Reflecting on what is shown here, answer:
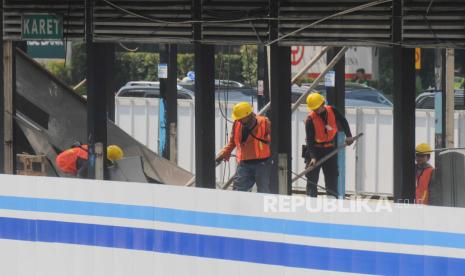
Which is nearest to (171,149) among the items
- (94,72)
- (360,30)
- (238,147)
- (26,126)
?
(238,147)

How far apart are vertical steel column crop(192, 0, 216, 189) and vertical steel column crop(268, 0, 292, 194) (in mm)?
666

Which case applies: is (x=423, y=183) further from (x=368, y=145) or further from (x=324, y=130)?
(x=368, y=145)

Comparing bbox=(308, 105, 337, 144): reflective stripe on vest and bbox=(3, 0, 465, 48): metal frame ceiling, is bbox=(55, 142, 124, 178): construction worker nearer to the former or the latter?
bbox=(3, 0, 465, 48): metal frame ceiling

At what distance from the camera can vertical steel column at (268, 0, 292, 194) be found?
32.3ft

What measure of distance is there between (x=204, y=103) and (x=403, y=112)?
2002 millimetres

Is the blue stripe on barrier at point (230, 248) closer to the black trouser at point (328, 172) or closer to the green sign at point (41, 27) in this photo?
the green sign at point (41, 27)

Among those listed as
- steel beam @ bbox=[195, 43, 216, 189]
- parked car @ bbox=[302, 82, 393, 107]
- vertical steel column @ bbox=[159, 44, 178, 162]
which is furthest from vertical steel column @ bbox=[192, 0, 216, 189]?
parked car @ bbox=[302, 82, 393, 107]

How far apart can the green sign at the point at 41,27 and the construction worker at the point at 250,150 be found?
9.95ft

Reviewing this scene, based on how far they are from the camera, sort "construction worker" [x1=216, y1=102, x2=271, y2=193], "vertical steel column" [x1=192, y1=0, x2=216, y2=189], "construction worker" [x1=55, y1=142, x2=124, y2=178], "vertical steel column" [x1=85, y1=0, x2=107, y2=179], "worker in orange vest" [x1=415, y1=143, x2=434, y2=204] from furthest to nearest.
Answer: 1. "construction worker" [x1=216, y1=102, x2=271, y2=193]
2. "construction worker" [x1=55, y1=142, x2=124, y2=178]
3. "worker in orange vest" [x1=415, y1=143, x2=434, y2=204]
4. "vertical steel column" [x1=85, y1=0, x2=107, y2=179]
5. "vertical steel column" [x1=192, y1=0, x2=216, y2=189]

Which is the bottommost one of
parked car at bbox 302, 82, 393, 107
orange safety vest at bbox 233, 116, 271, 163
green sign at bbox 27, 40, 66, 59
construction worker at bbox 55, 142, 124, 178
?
construction worker at bbox 55, 142, 124, 178

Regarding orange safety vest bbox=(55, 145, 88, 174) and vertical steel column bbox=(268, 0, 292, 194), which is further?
orange safety vest bbox=(55, 145, 88, 174)

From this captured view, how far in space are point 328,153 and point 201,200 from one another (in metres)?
6.07

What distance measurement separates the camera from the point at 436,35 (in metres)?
9.18

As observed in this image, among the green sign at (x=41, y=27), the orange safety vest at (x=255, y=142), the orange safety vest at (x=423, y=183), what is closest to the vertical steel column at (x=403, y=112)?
the orange safety vest at (x=423, y=183)
